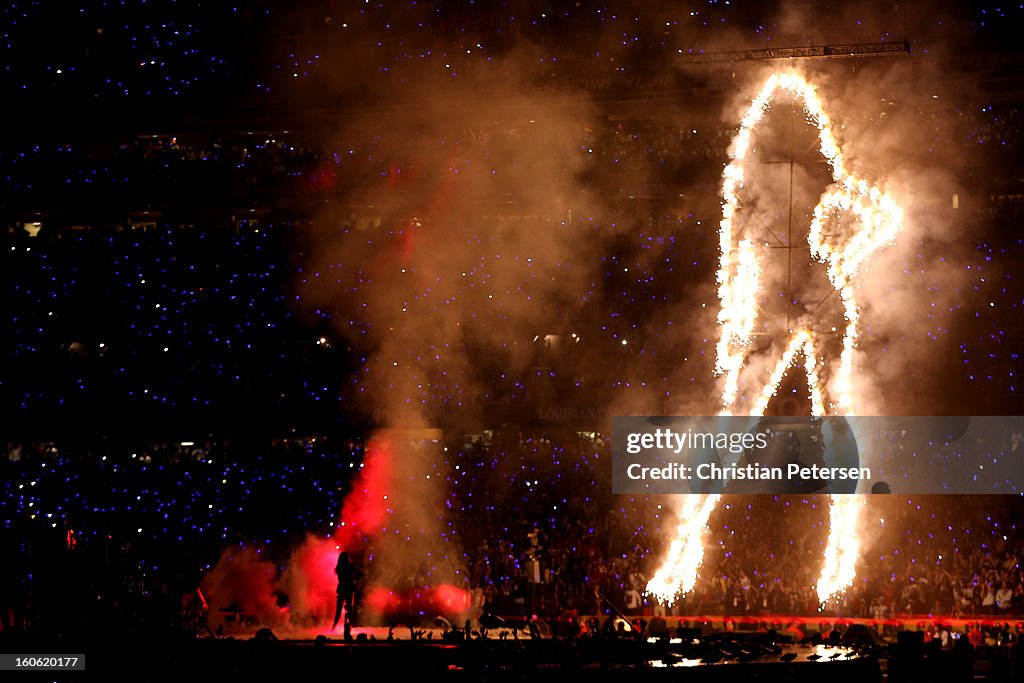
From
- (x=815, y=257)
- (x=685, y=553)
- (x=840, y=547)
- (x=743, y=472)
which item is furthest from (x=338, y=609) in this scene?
(x=815, y=257)

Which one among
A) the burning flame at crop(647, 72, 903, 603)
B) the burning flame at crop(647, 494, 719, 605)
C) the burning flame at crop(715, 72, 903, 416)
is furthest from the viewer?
the burning flame at crop(715, 72, 903, 416)

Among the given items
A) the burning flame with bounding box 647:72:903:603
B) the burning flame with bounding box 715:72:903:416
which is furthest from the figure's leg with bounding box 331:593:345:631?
the burning flame with bounding box 715:72:903:416

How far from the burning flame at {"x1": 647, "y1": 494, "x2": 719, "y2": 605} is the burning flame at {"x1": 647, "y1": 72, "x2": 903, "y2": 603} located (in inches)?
0.5

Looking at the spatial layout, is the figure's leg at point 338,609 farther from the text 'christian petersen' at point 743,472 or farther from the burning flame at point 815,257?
the burning flame at point 815,257

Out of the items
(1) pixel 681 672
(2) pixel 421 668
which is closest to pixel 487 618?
(2) pixel 421 668

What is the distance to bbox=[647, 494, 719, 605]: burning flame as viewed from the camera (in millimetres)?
11008

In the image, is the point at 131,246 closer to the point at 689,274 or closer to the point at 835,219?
the point at 689,274

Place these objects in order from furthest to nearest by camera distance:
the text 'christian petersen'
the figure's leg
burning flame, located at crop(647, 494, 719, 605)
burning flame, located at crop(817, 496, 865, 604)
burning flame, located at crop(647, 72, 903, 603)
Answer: burning flame, located at crop(647, 72, 903, 603) < the text 'christian petersen' < burning flame, located at crop(647, 494, 719, 605) < burning flame, located at crop(817, 496, 865, 604) < the figure's leg

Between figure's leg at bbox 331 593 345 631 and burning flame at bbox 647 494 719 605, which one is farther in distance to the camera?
burning flame at bbox 647 494 719 605

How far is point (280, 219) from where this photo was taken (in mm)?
14961

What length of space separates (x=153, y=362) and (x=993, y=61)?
1114 cm

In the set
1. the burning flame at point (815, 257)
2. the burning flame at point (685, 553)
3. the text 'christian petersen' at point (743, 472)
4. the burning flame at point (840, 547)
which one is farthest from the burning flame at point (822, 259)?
the burning flame at point (685, 553)

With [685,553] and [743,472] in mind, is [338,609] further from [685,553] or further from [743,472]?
[743,472]

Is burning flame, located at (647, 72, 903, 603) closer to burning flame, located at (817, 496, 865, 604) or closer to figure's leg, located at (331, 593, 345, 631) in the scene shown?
burning flame, located at (817, 496, 865, 604)
